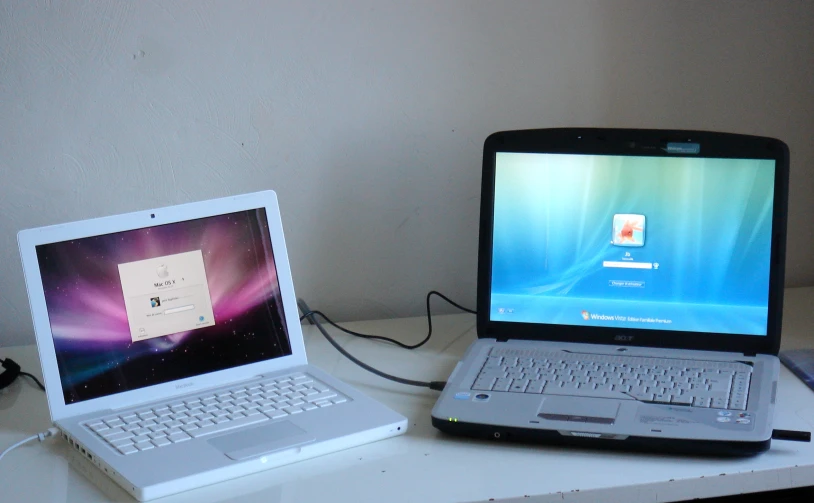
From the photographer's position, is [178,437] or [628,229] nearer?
[178,437]

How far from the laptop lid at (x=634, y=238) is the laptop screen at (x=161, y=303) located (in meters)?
0.30

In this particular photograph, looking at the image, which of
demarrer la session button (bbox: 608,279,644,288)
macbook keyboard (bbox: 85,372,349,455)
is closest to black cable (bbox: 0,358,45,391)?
macbook keyboard (bbox: 85,372,349,455)

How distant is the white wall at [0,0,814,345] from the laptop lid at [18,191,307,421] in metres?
0.22

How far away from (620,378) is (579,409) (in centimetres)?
11

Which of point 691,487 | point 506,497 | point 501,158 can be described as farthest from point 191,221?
point 691,487

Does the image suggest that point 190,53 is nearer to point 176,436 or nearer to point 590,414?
point 176,436

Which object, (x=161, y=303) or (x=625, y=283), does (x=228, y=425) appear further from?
(x=625, y=283)

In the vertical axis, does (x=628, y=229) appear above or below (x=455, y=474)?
above

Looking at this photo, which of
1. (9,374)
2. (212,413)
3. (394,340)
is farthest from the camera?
(394,340)

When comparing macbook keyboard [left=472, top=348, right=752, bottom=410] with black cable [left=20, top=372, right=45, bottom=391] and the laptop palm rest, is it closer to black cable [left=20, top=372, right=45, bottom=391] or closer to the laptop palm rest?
the laptop palm rest

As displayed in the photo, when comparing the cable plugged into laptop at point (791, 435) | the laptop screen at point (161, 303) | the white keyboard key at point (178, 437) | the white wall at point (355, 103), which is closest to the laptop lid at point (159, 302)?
the laptop screen at point (161, 303)

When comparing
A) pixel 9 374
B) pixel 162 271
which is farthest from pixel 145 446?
pixel 9 374

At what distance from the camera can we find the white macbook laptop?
947mm

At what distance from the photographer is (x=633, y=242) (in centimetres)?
117
